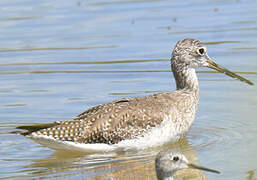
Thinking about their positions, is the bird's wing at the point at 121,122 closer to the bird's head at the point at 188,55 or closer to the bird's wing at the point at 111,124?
the bird's wing at the point at 111,124

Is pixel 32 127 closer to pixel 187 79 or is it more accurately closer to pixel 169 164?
pixel 187 79

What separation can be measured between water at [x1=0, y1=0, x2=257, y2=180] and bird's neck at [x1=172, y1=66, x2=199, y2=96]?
2.47 ft

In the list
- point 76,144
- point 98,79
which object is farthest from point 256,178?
point 98,79

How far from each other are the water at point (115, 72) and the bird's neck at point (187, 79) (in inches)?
29.7

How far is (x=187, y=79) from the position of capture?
43.7 feet

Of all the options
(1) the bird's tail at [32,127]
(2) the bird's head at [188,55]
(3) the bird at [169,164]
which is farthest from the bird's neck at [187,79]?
(3) the bird at [169,164]

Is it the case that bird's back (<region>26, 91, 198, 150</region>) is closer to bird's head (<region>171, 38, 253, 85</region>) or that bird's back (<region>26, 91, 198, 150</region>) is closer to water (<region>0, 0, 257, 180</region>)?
water (<region>0, 0, 257, 180</region>)

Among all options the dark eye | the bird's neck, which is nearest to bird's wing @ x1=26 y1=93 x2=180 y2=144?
the bird's neck

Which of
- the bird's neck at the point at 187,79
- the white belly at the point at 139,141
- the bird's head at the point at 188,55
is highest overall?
the bird's head at the point at 188,55

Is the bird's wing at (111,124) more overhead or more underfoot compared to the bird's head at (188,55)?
more underfoot

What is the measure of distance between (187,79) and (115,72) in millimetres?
3607

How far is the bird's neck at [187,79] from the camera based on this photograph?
43.6 ft

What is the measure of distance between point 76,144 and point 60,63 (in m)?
5.18

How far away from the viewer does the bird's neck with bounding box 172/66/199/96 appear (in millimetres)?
13289
